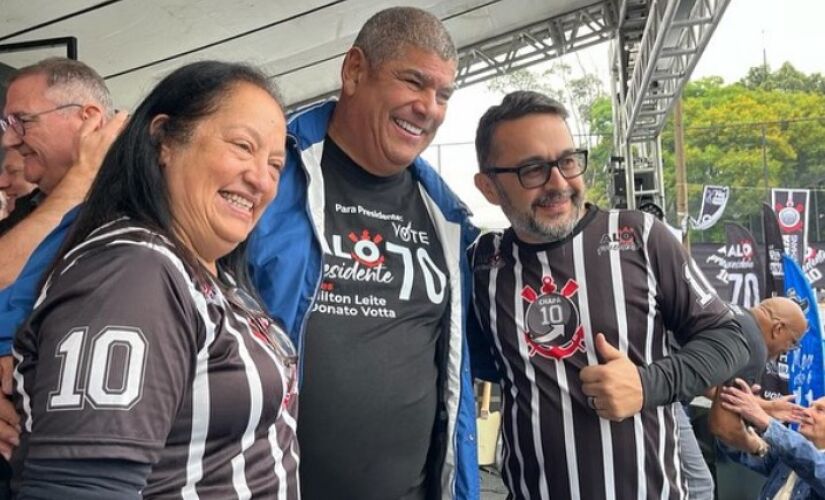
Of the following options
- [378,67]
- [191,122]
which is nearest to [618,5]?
[378,67]

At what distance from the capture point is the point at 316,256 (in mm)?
1604

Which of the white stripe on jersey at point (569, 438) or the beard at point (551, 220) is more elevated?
the beard at point (551, 220)

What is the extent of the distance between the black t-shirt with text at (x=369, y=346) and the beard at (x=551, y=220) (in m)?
0.23

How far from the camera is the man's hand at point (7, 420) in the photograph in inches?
38.4

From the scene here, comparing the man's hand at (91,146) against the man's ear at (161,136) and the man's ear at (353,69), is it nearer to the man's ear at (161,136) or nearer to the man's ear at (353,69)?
the man's ear at (161,136)

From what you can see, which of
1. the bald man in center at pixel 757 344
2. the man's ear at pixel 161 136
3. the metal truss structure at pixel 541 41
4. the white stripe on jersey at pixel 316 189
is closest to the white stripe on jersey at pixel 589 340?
the bald man in center at pixel 757 344

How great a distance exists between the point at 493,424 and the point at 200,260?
210 inches

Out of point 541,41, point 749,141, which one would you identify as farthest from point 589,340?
point 749,141

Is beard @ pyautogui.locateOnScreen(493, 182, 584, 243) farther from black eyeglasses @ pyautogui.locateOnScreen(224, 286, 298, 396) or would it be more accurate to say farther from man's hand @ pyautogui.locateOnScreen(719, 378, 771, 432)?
man's hand @ pyautogui.locateOnScreen(719, 378, 771, 432)

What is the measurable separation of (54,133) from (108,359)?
2.75 ft

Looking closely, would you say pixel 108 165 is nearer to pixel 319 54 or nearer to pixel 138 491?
pixel 138 491

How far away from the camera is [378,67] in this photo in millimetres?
1766

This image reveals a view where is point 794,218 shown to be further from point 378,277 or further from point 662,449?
point 378,277

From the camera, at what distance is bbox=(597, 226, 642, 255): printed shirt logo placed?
172 cm
